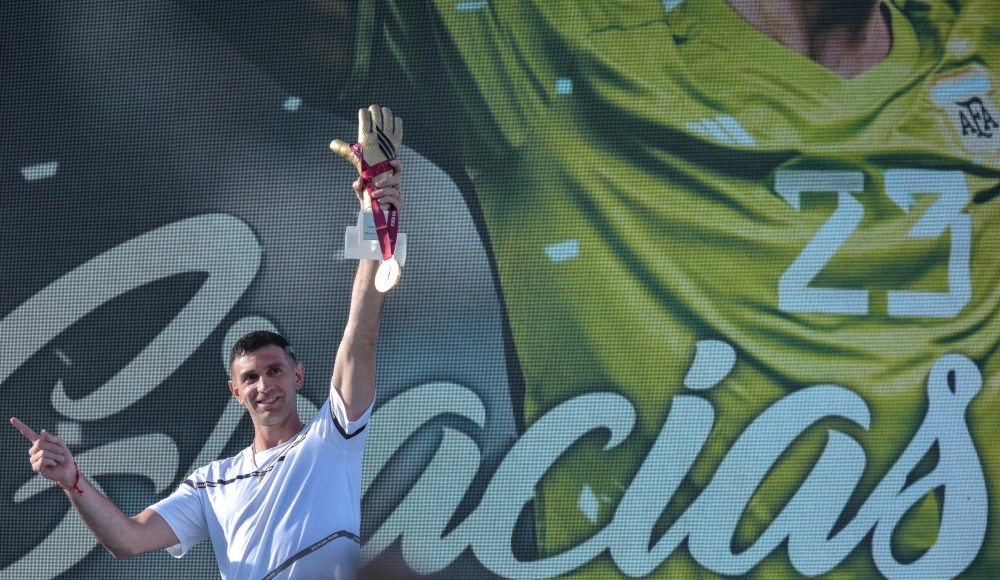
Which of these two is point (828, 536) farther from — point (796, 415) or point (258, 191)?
point (258, 191)

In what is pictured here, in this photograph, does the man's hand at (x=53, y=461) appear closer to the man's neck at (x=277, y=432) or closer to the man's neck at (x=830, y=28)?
the man's neck at (x=277, y=432)

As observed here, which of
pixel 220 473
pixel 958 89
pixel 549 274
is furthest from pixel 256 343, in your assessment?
pixel 958 89

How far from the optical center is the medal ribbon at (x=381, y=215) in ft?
5.16

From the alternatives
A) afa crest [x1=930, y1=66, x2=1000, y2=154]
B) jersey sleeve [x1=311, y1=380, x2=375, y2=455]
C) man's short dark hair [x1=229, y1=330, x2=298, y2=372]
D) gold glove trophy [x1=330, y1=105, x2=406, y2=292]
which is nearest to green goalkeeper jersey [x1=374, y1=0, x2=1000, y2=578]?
afa crest [x1=930, y1=66, x2=1000, y2=154]

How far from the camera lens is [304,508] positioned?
68.7 inches

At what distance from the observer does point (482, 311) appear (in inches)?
125

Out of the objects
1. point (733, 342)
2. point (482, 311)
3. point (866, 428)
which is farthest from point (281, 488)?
point (866, 428)

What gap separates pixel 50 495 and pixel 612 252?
6.54 ft

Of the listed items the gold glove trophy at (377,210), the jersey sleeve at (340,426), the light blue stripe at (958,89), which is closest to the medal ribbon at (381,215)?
the gold glove trophy at (377,210)

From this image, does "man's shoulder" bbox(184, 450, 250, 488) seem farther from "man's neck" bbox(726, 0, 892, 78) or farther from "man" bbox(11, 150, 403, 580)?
"man's neck" bbox(726, 0, 892, 78)

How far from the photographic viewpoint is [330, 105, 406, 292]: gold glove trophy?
157 centimetres

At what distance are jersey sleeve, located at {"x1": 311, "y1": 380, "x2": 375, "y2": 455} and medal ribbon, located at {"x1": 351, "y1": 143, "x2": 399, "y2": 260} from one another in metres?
0.30

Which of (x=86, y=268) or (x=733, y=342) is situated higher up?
(x=86, y=268)

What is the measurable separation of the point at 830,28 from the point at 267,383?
2200 mm
